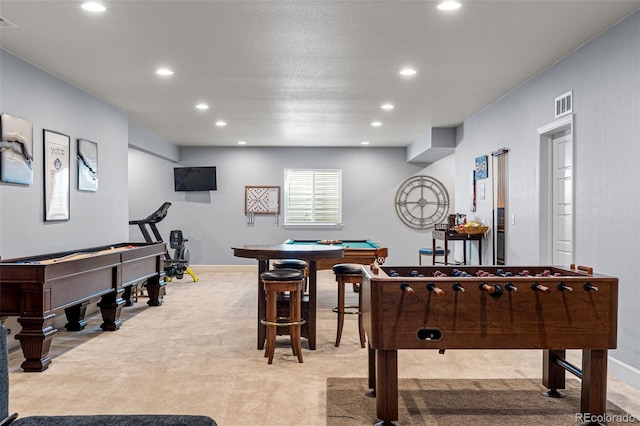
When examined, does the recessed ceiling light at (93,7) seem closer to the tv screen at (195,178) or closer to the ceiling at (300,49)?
the ceiling at (300,49)

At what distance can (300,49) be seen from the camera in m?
4.16

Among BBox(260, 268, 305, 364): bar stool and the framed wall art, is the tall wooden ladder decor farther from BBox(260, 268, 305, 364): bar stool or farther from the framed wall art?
BBox(260, 268, 305, 364): bar stool

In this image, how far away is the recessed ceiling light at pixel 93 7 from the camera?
329 cm

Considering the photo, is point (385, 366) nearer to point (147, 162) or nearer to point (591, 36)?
point (591, 36)

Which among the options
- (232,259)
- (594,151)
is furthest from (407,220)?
(594,151)

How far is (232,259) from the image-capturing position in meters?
10.1

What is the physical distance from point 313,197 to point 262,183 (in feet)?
3.52

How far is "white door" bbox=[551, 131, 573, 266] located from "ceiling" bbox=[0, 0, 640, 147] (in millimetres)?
765

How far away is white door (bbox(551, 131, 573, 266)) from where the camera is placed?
15.1 feet

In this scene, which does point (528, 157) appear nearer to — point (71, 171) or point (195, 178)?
point (71, 171)

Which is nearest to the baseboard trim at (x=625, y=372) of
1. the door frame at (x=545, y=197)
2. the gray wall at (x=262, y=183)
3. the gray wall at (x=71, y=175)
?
the door frame at (x=545, y=197)

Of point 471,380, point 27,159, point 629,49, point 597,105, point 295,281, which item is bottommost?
point 471,380

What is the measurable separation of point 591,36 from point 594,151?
0.89 m

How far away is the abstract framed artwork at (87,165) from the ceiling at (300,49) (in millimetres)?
633
